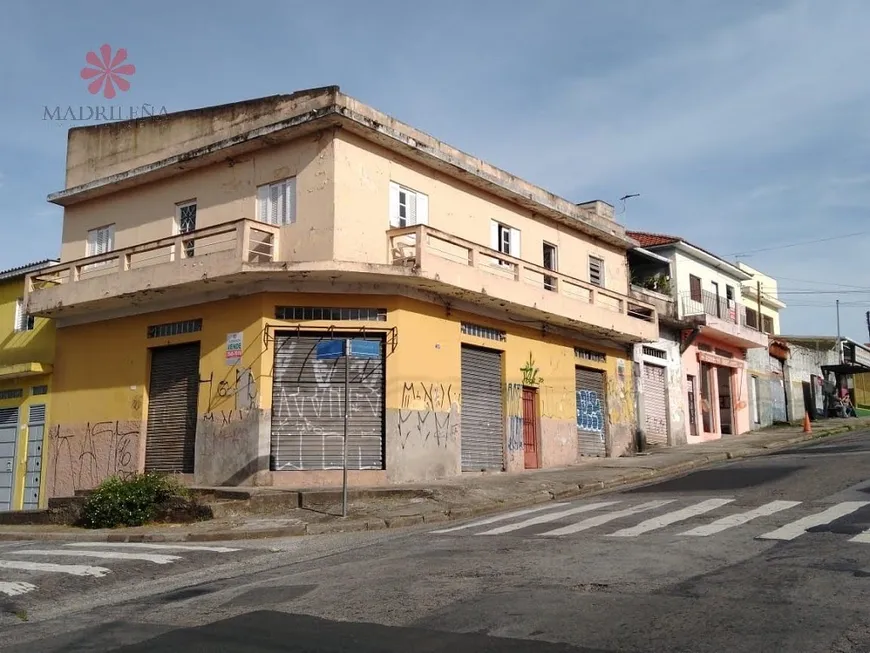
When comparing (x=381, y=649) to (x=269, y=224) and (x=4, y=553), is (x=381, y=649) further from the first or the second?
(x=269, y=224)

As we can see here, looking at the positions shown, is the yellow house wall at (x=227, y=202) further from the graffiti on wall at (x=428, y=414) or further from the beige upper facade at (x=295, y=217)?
the graffiti on wall at (x=428, y=414)

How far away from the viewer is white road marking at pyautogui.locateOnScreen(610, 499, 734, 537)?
1006cm

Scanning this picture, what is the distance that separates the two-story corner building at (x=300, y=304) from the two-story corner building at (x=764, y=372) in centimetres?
1415

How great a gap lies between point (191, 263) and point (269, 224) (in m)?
1.79

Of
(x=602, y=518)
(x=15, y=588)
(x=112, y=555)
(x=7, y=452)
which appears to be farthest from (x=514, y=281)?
(x=7, y=452)

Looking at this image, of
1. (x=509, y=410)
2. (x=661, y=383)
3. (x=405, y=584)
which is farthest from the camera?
(x=661, y=383)

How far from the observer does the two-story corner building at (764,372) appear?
34188 mm

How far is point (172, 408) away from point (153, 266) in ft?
10.3

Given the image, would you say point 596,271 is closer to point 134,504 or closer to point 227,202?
point 227,202

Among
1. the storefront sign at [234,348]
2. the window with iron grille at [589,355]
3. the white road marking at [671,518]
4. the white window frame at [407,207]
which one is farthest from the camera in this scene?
the window with iron grille at [589,355]

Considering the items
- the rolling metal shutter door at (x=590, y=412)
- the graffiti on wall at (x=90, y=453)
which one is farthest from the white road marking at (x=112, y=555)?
the rolling metal shutter door at (x=590, y=412)

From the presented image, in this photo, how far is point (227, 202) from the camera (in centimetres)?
1897

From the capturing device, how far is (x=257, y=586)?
317 inches

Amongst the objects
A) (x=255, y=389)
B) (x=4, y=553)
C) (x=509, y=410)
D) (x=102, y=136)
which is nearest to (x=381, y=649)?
(x=4, y=553)
